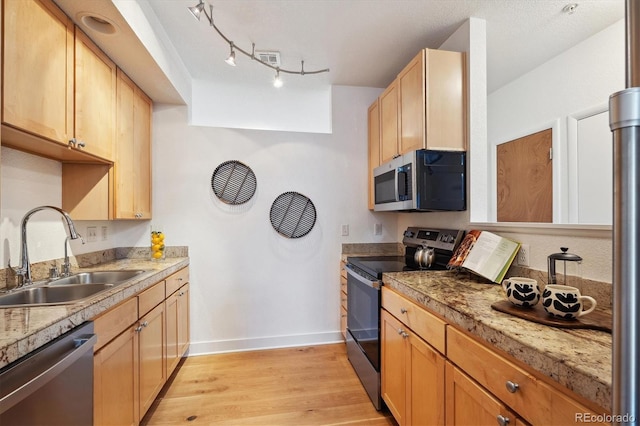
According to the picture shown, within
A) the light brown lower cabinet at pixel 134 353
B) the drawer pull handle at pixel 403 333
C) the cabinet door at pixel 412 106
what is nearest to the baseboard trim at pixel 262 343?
the light brown lower cabinet at pixel 134 353

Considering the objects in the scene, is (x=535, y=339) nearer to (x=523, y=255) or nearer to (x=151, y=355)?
(x=523, y=255)

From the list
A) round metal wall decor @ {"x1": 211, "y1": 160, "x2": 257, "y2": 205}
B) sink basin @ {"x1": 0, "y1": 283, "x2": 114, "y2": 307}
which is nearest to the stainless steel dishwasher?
sink basin @ {"x1": 0, "y1": 283, "x2": 114, "y2": 307}

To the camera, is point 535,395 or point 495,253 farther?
point 495,253

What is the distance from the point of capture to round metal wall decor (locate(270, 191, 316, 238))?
2613 millimetres

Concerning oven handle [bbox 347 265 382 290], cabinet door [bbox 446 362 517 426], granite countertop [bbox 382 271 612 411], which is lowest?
cabinet door [bbox 446 362 517 426]

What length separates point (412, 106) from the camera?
1.92 metres

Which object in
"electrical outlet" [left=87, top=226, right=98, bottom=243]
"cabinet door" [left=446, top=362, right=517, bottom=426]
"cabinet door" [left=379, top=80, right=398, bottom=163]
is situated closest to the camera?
"cabinet door" [left=446, top=362, right=517, bottom=426]

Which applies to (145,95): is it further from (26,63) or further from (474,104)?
(474,104)

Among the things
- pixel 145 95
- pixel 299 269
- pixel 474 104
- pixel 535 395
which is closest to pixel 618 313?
pixel 535 395

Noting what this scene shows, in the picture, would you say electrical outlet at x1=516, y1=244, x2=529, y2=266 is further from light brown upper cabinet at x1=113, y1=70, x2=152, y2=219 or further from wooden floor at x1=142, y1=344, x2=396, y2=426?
light brown upper cabinet at x1=113, y1=70, x2=152, y2=219

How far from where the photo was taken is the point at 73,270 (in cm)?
175

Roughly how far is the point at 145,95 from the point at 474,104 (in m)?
2.52

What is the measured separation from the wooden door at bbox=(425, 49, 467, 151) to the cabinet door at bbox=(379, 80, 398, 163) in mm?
367

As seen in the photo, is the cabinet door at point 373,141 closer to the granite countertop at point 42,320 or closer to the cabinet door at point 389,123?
the cabinet door at point 389,123
